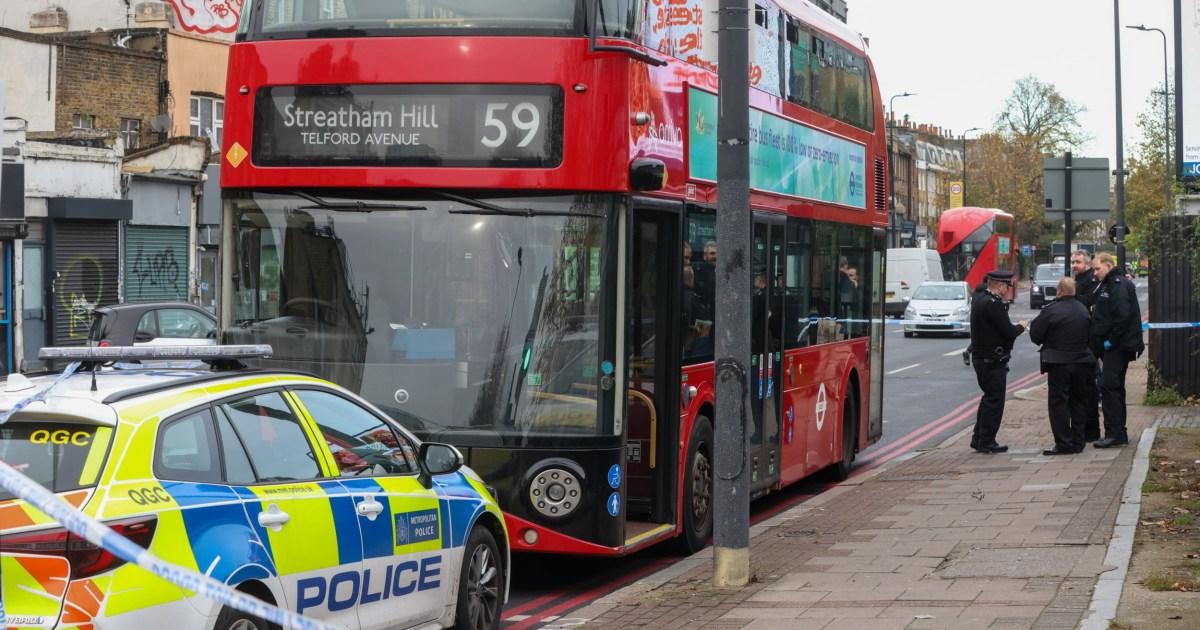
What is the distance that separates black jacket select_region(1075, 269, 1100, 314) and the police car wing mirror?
40.0 feet

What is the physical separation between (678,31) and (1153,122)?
46.0 meters

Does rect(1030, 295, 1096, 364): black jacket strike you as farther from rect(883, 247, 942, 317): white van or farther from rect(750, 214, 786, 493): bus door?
rect(883, 247, 942, 317): white van

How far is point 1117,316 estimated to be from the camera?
17328 mm

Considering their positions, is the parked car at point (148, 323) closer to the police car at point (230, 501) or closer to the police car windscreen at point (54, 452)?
the police car at point (230, 501)

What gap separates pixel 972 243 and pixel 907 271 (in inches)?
337

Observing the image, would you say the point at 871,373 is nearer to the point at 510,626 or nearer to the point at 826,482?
the point at 826,482

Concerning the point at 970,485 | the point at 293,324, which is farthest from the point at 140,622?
the point at 970,485

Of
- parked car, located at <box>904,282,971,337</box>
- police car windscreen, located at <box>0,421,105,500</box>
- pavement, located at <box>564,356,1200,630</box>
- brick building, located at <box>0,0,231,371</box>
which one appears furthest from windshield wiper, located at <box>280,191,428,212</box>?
parked car, located at <box>904,282,971,337</box>

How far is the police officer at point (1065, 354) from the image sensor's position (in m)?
16.7

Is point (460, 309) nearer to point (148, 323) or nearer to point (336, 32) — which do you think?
point (336, 32)

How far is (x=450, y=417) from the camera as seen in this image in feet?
31.8

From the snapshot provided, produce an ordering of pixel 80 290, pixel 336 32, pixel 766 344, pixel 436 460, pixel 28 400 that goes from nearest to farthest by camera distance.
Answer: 1. pixel 28 400
2. pixel 436 460
3. pixel 336 32
4. pixel 766 344
5. pixel 80 290

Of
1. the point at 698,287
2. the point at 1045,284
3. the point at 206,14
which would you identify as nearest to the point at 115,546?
the point at 698,287

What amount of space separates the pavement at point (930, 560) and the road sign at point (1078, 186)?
590 cm
